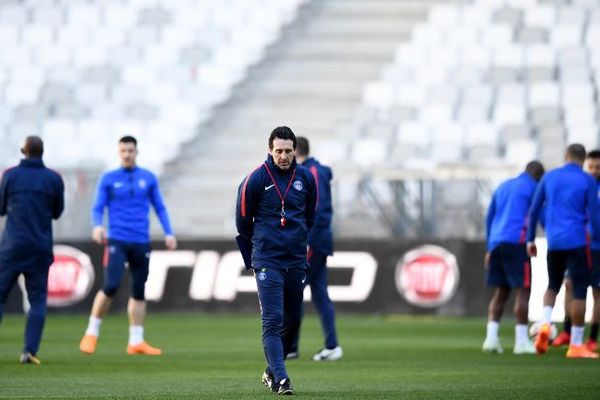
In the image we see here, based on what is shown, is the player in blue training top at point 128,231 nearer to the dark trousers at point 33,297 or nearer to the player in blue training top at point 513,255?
the dark trousers at point 33,297

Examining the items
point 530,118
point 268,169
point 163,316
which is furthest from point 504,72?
point 268,169

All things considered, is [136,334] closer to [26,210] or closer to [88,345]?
[88,345]

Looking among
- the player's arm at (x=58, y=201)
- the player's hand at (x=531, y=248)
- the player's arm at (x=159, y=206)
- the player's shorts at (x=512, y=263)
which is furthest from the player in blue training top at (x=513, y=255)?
the player's arm at (x=58, y=201)

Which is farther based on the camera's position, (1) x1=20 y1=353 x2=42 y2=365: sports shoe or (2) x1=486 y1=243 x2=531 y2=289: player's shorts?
(2) x1=486 y1=243 x2=531 y2=289: player's shorts

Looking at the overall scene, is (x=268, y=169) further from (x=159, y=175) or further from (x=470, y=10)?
(x=470, y=10)

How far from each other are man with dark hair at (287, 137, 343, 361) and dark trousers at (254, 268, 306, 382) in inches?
156

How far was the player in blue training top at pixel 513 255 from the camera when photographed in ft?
52.2

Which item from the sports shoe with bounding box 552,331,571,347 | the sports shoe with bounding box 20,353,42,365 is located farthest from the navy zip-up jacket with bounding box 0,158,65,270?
the sports shoe with bounding box 552,331,571,347

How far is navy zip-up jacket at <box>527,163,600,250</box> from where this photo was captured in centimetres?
1474

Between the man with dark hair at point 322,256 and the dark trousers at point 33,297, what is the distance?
2.64 meters

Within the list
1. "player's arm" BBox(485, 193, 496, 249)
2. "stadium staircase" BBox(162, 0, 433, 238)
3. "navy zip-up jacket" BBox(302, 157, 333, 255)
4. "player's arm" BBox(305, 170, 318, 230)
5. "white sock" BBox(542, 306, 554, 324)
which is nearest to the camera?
"player's arm" BBox(305, 170, 318, 230)

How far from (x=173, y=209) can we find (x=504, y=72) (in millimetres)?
7305

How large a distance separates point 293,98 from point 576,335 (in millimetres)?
16042

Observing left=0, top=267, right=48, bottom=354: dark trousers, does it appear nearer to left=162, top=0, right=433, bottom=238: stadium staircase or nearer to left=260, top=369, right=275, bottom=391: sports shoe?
left=260, top=369, right=275, bottom=391: sports shoe
